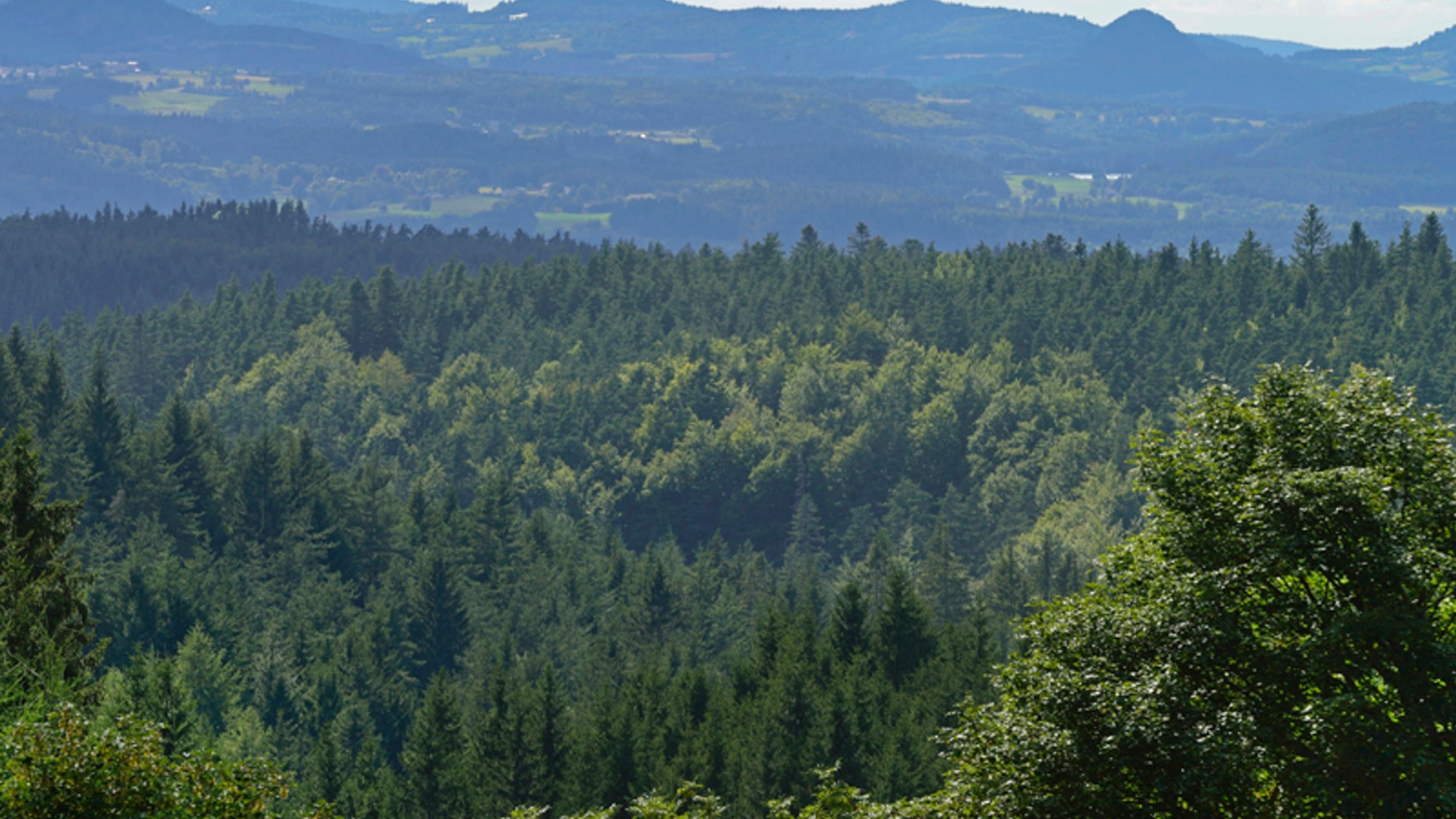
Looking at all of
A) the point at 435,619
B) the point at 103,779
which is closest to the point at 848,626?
the point at 435,619

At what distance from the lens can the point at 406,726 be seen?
125375 millimetres

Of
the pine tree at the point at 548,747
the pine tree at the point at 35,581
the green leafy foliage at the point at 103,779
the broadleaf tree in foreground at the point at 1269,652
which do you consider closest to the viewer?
the green leafy foliage at the point at 103,779

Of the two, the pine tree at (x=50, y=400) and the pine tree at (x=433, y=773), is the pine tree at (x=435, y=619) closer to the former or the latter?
the pine tree at (x=50, y=400)

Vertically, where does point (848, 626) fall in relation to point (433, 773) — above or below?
above

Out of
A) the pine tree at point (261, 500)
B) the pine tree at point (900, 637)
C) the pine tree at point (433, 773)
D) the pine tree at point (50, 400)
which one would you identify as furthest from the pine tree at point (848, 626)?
the pine tree at point (50, 400)

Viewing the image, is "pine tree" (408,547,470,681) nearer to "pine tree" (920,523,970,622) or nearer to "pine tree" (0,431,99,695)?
"pine tree" (920,523,970,622)

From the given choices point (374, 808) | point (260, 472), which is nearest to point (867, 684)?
point (374, 808)

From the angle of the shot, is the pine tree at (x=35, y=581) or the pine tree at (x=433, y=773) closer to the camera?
the pine tree at (x=35, y=581)

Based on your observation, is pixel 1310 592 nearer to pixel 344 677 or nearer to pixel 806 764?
pixel 806 764

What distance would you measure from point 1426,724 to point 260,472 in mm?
152421

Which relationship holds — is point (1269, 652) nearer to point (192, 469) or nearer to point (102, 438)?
point (102, 438)

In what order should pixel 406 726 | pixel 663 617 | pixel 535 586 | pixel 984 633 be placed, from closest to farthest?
pixel 984 633
pixel 406 726
pixel 663 617
pixel 535 586

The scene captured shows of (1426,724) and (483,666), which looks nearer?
(1426,724)

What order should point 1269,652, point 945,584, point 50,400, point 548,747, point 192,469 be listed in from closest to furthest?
point 1269,652 → point 548,747 → point 50,400 → point 192,469 → point 945,584
